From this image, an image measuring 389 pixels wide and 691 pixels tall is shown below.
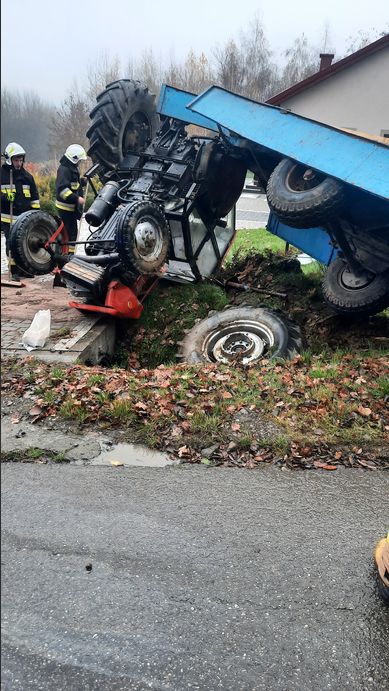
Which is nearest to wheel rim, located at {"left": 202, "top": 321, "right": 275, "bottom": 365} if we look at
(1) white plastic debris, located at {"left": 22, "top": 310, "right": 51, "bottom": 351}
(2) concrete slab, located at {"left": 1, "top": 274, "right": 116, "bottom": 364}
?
(2) concrete slab, located at {"left": 1, "top": 274, "right": 116, "bottom": 364}

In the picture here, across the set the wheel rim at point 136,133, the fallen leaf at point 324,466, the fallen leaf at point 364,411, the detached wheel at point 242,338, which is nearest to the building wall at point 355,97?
the wheel rim at point 136,133

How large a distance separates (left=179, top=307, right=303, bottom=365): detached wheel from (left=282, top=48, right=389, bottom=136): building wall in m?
6.53

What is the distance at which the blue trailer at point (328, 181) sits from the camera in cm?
511

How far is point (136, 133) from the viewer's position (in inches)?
295

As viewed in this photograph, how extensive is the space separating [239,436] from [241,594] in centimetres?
145

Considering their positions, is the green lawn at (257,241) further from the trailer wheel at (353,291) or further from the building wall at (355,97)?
the trailer wheel at (353,291)

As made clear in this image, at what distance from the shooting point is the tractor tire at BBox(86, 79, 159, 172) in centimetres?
704

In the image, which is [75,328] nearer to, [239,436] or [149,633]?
[239,436]

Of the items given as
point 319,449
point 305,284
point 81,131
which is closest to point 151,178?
point 305,284

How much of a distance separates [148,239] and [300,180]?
1.88m

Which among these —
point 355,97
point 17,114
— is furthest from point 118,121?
point 355,97

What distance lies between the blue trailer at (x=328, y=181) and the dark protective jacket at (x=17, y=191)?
3487mm

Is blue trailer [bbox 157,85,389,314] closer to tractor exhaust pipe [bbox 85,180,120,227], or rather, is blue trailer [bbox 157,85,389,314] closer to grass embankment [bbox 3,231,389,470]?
grass embankment [bbox 3,231,389,470]

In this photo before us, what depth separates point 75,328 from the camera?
5.94m
